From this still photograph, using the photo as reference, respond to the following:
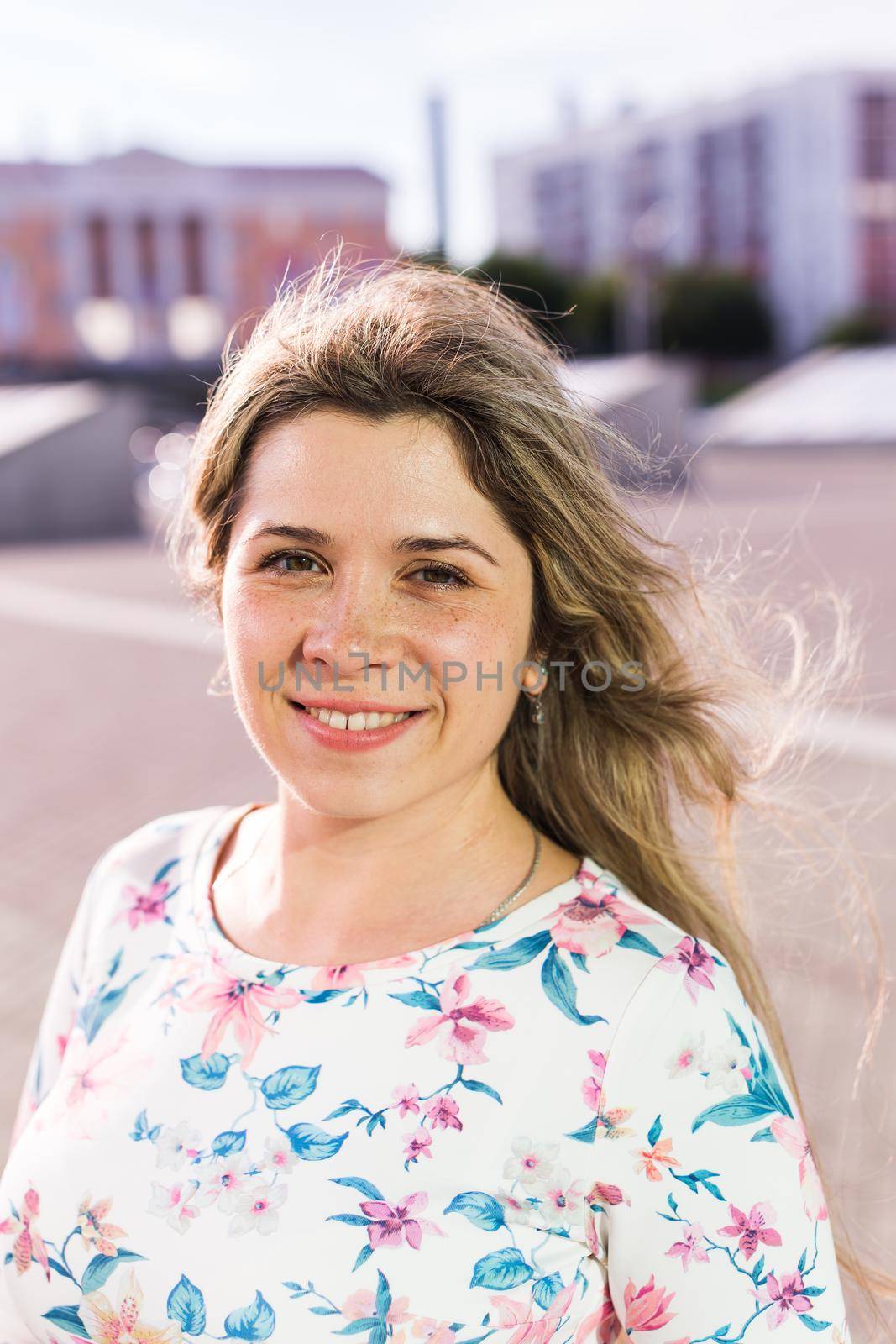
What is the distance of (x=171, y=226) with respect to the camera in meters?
58.3

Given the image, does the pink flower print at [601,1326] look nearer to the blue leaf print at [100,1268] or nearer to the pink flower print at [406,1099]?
the pink flower print at [406,1099]

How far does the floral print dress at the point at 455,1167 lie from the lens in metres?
1.30

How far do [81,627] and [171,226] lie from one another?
175ft

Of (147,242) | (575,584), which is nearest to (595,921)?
(575,584)

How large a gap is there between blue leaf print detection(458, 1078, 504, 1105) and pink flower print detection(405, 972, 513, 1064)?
20 millimetres

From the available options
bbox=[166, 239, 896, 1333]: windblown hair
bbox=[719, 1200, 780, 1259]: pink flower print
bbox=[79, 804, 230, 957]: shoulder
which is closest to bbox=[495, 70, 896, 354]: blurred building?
bbox=[166, 239, 896, 1333]: windblown hair

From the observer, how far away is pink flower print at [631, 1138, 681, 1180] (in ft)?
4.26

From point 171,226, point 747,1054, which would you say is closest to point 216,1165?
point 747,1054

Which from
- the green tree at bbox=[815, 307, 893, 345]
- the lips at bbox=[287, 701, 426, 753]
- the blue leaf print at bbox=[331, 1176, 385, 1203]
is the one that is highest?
the lips at bbox=[287, 701, 426, 753]

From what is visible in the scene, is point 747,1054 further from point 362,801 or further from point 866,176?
point 866,176

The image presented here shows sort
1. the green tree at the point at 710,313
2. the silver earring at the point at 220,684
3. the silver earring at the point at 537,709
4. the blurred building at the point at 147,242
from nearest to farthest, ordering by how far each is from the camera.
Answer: the silver earring at the point at 537,709, the silver earring at the point at 220,684, the green tree at the point at 710,313, the blurred building at the point at 147,242

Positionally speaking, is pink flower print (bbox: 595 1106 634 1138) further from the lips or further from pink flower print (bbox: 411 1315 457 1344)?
the lips

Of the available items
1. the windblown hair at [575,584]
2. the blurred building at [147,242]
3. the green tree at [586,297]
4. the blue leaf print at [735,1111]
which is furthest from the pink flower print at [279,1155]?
the blurred building at [147,242]

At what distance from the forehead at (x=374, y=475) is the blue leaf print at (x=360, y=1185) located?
0.68m
